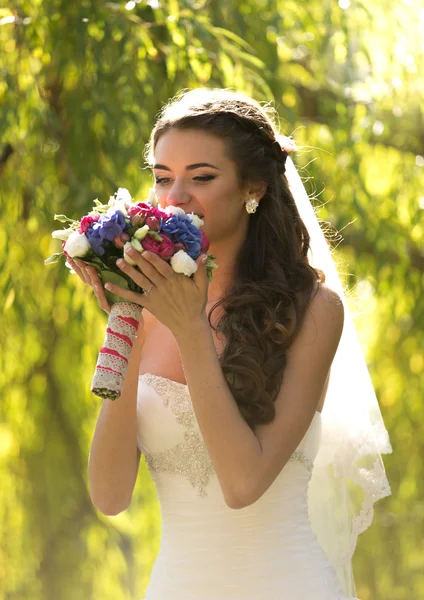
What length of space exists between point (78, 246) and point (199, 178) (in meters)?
0.49

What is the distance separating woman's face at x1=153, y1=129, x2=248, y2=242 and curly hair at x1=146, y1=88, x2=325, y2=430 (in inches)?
1.4

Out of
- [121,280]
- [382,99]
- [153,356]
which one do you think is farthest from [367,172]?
[121,280]

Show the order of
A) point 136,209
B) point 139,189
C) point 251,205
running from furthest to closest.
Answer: point 139,189, point 251,205, point 136,209

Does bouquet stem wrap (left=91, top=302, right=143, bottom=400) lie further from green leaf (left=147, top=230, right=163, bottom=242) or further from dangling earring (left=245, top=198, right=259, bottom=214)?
dangling earring (left=245, top=198, right=259, bottom=214)

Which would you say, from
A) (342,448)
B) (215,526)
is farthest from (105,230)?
(342,448)

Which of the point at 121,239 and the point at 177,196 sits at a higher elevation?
the point at 121,239

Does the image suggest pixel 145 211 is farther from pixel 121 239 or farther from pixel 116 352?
pixel 116 352

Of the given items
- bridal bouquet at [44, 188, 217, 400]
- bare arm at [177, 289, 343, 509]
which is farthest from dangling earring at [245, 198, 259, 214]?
bare arm at [177, 289, 343, 509]

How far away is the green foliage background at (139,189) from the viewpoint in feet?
12.5

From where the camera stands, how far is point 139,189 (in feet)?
13.1

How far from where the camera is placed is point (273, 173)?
2623 mm

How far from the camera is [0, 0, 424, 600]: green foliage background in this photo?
3.81 meters

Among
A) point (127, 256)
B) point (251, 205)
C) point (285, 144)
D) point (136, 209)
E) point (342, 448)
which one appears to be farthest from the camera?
point (342, 448)

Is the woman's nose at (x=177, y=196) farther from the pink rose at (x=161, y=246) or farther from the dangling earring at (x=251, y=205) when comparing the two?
the pink rose at (x=161, y=246)
